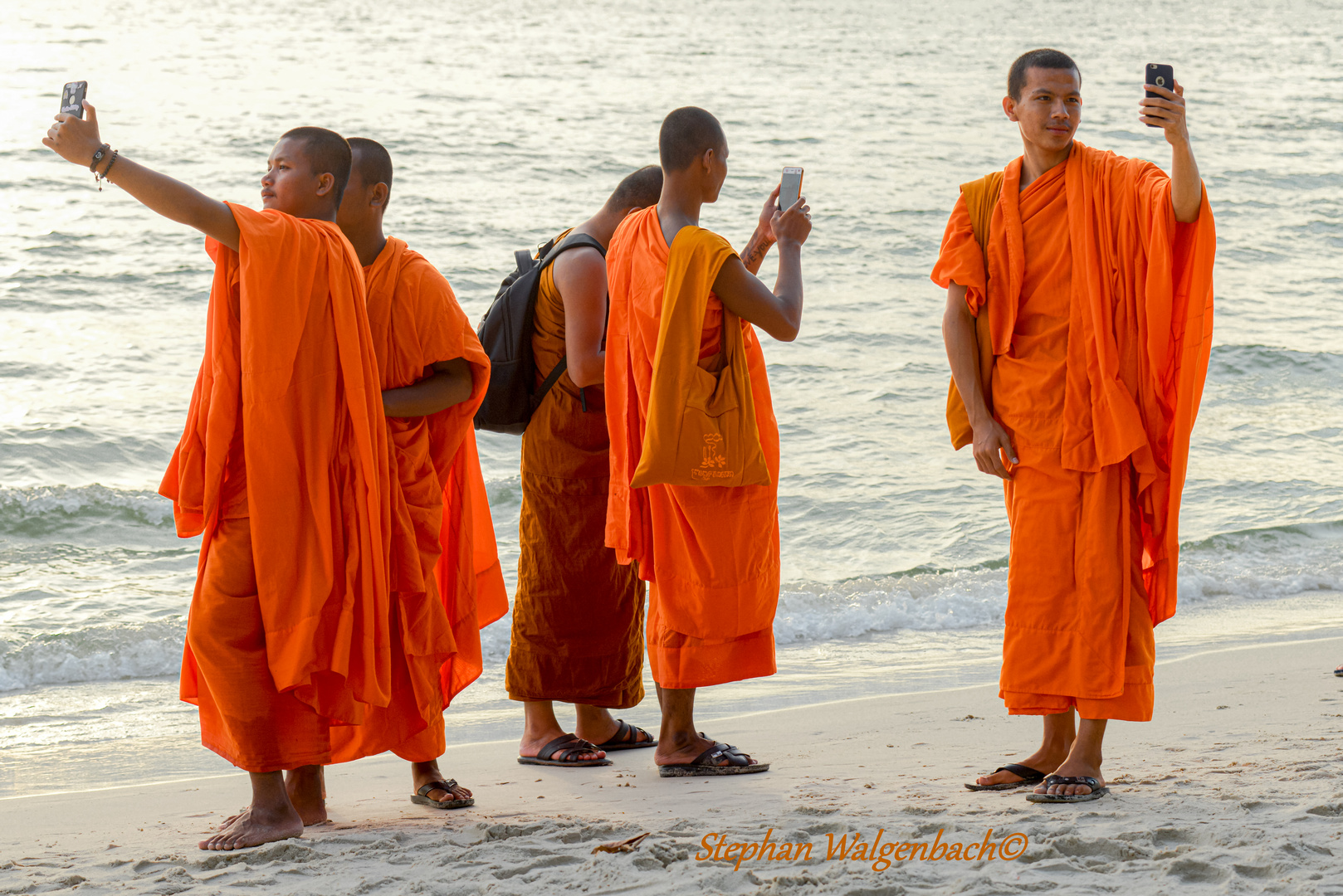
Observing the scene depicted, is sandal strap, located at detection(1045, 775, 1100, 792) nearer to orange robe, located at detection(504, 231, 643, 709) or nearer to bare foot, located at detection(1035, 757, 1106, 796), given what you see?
bare foot, located at detection(1035, 757, 1106, 796)

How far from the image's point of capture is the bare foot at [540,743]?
13.5ft

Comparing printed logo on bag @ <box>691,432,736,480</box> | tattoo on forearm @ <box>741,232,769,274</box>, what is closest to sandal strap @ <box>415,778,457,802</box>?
printed logo on bag @ <box>691,432,736,480</box>

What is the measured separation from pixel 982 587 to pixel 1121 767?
139 inches

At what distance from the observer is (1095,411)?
134 inches

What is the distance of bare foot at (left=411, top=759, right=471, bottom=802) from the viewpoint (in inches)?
139

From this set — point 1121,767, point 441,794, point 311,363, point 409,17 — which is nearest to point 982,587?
point 1121,767

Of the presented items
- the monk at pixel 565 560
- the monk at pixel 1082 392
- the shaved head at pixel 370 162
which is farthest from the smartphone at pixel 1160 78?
the shaved head at pixel 370 162

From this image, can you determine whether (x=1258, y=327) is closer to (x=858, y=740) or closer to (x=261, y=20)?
(x=858, y=740)

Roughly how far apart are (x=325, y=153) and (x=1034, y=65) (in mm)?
1911

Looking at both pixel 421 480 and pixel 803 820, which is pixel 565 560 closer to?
pixel 421 480

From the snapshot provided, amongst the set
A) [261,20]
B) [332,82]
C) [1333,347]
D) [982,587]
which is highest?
[261,20]

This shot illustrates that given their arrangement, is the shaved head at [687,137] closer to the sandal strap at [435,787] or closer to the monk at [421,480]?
the monk at [421,480]

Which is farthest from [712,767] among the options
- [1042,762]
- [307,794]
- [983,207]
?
[983,207]

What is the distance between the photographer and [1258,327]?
46.4ft
